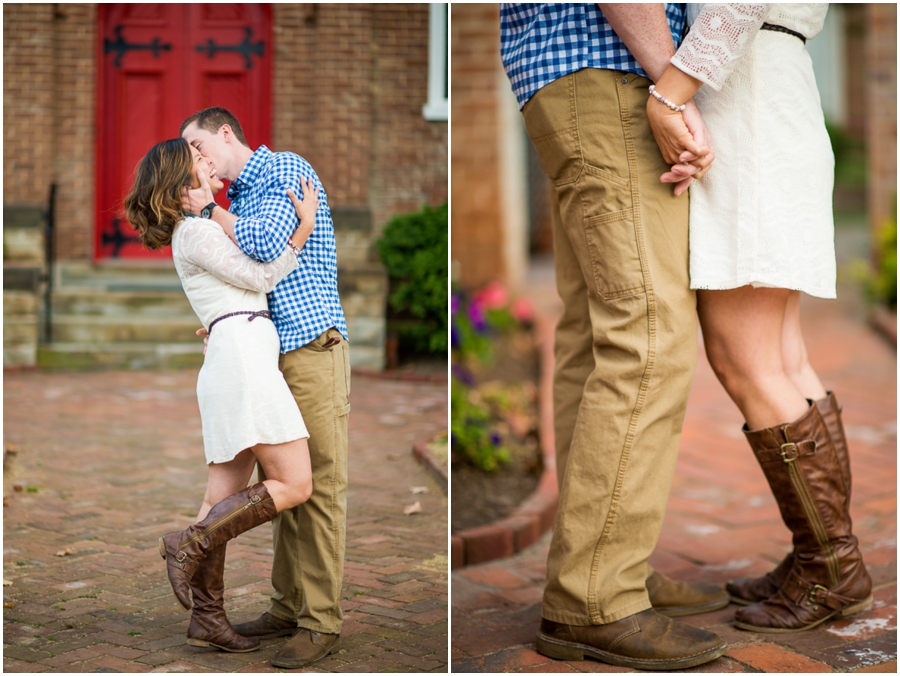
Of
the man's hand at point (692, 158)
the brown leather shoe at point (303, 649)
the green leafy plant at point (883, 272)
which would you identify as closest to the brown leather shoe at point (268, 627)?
the brown leather shoe at point (303, 649)

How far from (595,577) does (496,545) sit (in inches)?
40.7

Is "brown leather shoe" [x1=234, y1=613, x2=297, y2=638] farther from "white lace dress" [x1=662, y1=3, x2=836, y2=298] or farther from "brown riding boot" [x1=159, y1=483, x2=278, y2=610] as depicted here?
"white lace dress" [x1=662, y1=3, x2=836, y2=298]

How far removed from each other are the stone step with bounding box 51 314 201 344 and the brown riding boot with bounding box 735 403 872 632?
3042mm

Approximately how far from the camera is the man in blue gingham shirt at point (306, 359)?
211 cm

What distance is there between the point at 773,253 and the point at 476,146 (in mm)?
5478

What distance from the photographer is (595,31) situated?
2064mm

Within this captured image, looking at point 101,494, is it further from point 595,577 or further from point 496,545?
point 595,577

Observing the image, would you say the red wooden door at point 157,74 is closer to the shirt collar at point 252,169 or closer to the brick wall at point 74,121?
the brick wall at point 74,121

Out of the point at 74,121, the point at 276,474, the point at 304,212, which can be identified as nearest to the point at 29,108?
the point at 74,121

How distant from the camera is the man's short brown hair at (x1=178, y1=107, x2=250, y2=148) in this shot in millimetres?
2150

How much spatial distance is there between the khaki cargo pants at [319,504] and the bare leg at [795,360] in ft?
3.75

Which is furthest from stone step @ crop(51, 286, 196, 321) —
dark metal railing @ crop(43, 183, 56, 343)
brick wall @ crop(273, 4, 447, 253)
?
brick wall @ crop(273, 4, 447, 253)

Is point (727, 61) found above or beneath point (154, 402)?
above

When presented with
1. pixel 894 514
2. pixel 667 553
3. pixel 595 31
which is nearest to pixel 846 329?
pixel 894 514
